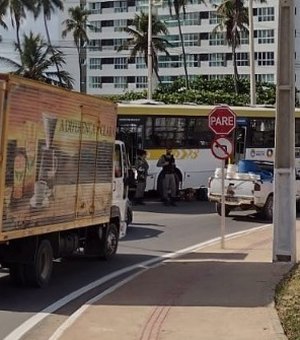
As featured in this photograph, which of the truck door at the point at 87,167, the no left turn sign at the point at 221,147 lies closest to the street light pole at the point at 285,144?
the no left turn sign at the point at 221,147

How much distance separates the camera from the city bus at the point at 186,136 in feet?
89.9

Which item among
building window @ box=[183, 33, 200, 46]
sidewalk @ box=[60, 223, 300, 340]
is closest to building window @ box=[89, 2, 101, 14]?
building window @ box=[183, 33, 200, 46]

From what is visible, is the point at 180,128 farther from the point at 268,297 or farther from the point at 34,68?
the point at 34,68

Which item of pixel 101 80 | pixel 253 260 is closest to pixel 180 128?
pixel 253 260

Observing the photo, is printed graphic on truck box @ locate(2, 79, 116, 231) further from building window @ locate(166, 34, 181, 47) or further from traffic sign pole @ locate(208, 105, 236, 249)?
building window @ locate(166, 34, 181, 47)

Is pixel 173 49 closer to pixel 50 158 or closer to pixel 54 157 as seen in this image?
pixel 54 157

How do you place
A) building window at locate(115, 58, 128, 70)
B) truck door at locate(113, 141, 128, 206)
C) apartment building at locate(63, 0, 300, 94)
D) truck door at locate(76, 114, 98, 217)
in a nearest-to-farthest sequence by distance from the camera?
1. truck door at locate(76, 114, 98, 217)
2. truck door at locate(113, 141, 128, 206)
3. apartment building at locate(63, 0, 300, 94)
4. building window at locate(115, 58, 128, 70)

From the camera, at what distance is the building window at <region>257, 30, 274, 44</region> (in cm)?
10281

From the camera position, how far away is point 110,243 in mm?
14703

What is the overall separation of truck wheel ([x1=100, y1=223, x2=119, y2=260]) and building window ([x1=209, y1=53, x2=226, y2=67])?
91082 millimetres

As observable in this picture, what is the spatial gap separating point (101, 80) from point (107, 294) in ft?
339

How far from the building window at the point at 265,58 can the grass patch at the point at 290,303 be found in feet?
304

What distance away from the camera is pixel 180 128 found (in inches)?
1126

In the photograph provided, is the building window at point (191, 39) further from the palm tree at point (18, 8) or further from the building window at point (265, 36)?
the palm tree at point (18, 8)
